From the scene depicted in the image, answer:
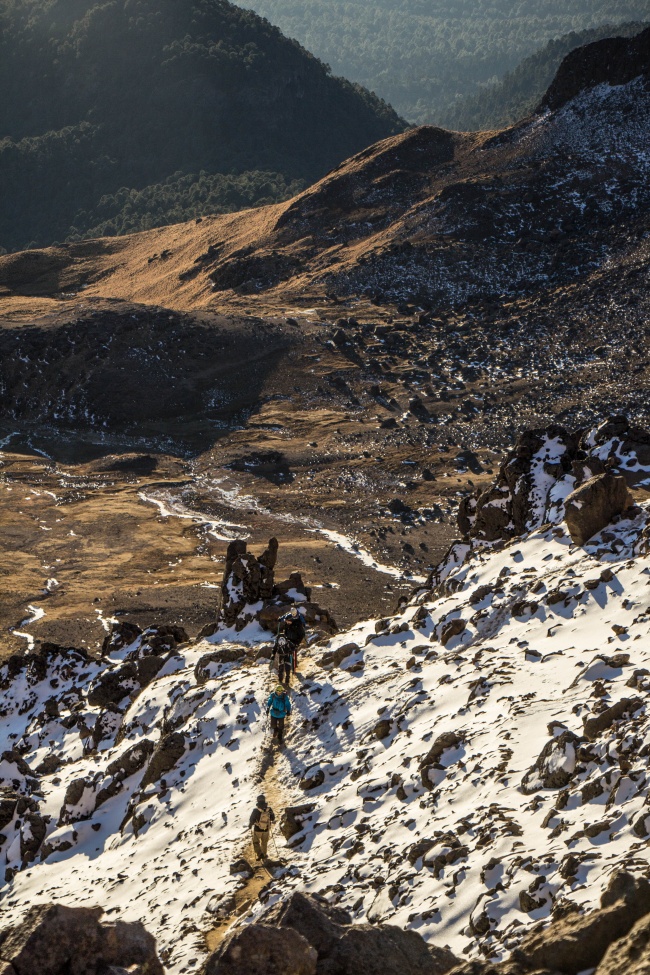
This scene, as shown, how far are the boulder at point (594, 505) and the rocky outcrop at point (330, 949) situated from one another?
28.9 feet

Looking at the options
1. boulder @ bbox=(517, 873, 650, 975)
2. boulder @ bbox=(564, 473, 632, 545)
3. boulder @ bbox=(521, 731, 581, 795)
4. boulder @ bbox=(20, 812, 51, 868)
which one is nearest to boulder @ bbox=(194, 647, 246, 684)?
boulder @ bbox=(20, 812, 51, 868)

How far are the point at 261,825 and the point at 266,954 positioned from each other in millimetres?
3835

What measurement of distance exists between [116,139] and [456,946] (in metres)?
137

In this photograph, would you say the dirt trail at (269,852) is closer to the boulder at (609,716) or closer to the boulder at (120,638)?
the boulder at (609,716)

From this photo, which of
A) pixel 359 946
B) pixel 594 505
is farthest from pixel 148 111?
pixel 359 946

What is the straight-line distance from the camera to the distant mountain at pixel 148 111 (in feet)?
416

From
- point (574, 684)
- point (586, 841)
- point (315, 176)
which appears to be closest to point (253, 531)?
point (574, 684)

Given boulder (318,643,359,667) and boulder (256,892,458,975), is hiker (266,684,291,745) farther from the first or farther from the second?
boulder (256,892,458,975)

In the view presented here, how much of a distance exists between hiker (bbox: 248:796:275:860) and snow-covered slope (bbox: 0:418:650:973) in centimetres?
38

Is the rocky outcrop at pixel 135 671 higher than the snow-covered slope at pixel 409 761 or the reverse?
the reverse

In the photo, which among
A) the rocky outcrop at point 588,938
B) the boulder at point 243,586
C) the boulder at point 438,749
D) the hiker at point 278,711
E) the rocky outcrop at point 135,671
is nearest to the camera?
the rocky outcrop at point 588,938

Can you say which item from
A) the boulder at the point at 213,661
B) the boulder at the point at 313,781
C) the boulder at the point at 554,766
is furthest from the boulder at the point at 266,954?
the boulder at the point at 213,661

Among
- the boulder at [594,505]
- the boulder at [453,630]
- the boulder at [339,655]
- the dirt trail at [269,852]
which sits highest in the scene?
the boulder at [594,505]

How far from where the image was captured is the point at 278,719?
14.6 metres
